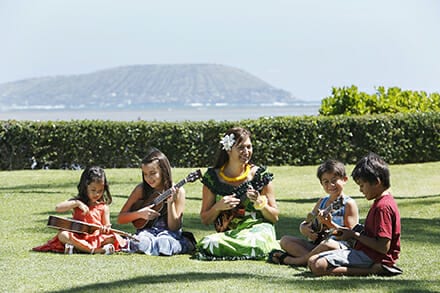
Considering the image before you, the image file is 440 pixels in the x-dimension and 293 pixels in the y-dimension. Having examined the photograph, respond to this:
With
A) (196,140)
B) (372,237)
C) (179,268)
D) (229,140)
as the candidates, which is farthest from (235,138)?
(196,140)

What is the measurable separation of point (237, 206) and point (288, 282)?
1594mm

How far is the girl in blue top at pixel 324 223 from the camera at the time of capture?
693 centimetres

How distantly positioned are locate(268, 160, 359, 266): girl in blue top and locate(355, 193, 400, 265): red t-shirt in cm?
32

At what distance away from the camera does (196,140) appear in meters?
20.0

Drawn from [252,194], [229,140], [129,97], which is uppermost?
[229,140]

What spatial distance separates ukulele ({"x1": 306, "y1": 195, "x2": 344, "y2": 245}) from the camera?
6.77 meters

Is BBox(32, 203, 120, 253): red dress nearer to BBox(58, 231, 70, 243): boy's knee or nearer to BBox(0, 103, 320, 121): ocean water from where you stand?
BBox(58, 231, 70, 243): boy's knee

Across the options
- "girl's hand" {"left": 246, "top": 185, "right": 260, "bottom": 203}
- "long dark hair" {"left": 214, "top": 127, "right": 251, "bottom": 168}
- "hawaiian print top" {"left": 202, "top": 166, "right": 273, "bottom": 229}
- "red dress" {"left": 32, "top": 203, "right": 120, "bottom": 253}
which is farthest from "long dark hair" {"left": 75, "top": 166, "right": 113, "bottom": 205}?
"girl's hand" {"left": 246, "top": 185, "right": 260, "bottom": 203}

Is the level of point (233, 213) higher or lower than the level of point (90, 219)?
higher

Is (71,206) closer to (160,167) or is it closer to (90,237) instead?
(90,237)

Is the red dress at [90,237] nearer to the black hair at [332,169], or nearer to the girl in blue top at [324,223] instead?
the girl in blue top at [324,223]

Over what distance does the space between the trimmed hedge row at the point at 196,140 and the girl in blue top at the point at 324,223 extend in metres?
12.6

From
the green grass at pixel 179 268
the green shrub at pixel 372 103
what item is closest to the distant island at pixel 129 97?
the green shrub at pixel 372 103

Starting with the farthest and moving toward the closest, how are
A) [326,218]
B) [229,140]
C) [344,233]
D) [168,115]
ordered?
1. [168,115]
2. [229,140]
3. [326,218]
4. [344,233]
